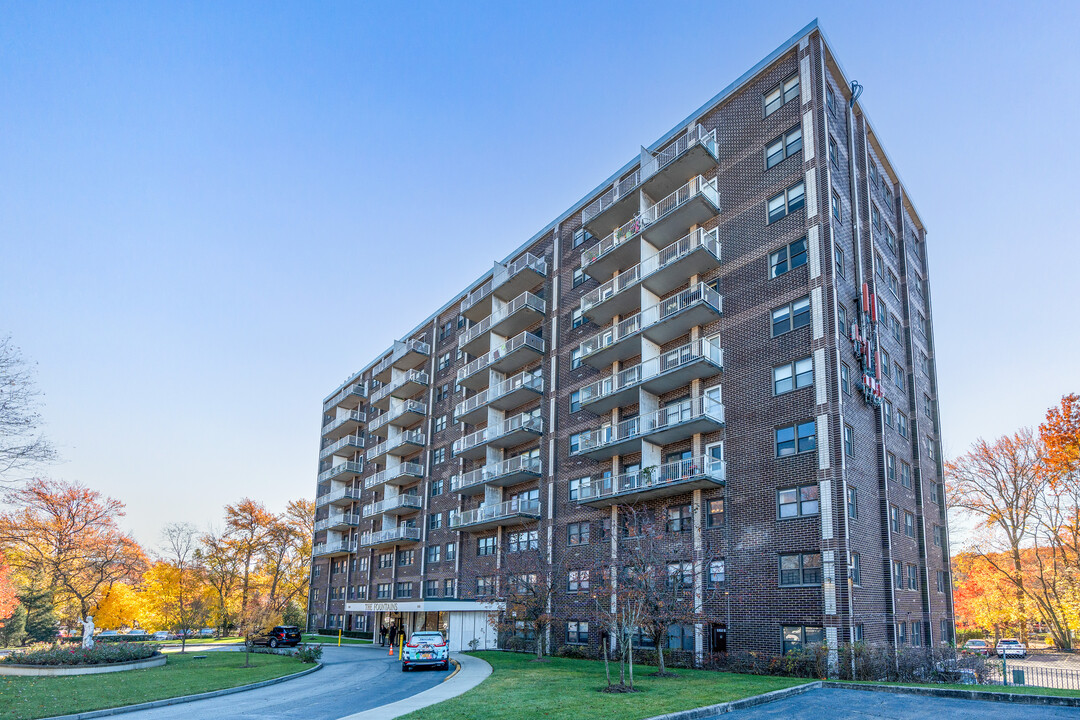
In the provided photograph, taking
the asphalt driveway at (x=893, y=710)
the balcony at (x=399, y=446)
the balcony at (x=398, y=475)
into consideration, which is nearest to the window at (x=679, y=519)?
the asphalt driveway at (x=893, y=710)

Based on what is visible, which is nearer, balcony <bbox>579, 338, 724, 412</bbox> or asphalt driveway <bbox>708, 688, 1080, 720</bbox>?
asphalt driveway <bbox>708, 688, 1080, 720</bbox>

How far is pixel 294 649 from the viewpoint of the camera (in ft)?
138

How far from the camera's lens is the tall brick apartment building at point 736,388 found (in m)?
27.4

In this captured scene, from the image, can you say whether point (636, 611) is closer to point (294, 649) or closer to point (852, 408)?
point (852, 408)

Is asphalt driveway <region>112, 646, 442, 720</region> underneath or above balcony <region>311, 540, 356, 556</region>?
underneath

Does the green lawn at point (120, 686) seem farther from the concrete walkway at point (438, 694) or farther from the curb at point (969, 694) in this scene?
the curb at point (969, 694)

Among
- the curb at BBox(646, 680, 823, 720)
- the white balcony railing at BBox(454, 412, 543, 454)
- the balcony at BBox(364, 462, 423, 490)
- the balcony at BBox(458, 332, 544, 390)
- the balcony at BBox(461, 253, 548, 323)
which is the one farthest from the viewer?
the balcony at BBox(364, 462, 423, 490)

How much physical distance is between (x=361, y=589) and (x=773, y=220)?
47.4 metres

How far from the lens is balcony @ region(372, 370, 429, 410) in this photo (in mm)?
58062

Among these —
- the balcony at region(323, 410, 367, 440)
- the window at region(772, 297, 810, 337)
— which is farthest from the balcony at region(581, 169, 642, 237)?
the balcony at region(323, 410, 367, 440)

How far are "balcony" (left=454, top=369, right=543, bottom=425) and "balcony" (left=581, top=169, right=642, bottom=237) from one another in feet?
31.3

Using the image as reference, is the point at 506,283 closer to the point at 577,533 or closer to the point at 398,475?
the point at 577,533

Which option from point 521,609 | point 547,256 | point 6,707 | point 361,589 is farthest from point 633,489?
point 361,589

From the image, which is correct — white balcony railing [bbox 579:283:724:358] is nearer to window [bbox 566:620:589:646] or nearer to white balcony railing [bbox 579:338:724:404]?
white balcony railing [bbox 579:338:724:404]
